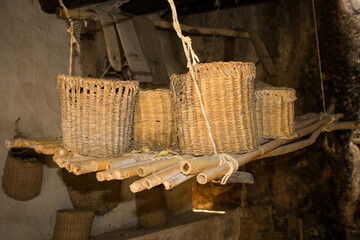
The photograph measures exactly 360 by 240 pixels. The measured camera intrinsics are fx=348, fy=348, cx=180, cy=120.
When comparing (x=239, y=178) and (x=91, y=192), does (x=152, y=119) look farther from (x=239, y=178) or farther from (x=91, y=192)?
(x=91, y=192)

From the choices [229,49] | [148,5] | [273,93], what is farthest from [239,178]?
[229,49]

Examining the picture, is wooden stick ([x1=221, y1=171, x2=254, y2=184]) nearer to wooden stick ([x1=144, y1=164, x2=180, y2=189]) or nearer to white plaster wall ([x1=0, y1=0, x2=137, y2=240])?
wooden stick ([x1=144, y1=164, x2=180, y2=189])

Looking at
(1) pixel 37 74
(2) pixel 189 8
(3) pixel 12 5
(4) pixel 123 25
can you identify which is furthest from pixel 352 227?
(3) pixel 12 5

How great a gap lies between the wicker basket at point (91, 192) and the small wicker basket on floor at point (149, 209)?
0.47 meters

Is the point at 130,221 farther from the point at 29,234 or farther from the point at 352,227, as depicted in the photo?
the point at 352,227

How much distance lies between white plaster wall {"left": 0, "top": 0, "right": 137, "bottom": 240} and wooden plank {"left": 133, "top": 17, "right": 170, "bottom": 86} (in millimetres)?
861

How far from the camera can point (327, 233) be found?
5.83 meters

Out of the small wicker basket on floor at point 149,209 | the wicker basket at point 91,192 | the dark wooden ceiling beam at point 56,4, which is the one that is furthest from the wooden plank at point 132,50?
the small wicker basket on floor at point 149,209

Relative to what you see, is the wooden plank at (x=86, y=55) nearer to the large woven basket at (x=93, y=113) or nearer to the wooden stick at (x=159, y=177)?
the large woven basket at (x=93, y=113)

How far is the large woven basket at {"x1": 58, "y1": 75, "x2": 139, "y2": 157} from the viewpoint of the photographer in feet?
6.07

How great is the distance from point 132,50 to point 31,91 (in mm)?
1130

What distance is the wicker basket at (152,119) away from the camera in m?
2.15

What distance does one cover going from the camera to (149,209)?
4.50 meters

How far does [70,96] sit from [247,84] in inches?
37.7
